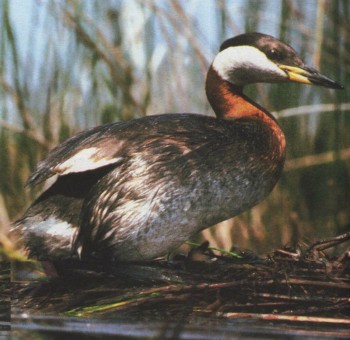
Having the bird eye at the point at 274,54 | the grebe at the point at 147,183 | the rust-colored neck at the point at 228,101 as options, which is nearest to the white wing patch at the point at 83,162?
the grebe at the point at 147,183

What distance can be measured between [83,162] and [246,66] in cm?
133

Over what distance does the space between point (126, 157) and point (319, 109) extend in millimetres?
1770

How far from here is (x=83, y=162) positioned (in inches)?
209

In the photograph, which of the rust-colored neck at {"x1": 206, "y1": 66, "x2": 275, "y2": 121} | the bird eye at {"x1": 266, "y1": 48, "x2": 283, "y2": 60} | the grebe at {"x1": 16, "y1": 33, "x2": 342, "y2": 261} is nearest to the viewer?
the grebe at {"x1": 16, "y1": 33, "x2": 342, "y2": 261}

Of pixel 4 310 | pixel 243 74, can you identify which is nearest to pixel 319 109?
pixel 243 74

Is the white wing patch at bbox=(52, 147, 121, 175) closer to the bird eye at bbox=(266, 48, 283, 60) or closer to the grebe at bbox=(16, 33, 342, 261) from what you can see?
the grebe at bbox=(16, 33, 342, 261)

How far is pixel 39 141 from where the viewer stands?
21.5ft

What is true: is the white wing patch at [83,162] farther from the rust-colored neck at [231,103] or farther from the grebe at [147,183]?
the rust-colored neck at [231,103]

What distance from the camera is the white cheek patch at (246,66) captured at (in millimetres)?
6000

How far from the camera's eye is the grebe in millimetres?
5281

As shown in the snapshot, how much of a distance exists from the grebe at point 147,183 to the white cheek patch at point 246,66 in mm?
221

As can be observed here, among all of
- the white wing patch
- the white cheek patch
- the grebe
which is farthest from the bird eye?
the white wing patch

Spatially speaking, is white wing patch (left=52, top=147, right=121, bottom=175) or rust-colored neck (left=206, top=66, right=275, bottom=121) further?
rust-colored neck (left=206, top=66, right=275, bottom=121)

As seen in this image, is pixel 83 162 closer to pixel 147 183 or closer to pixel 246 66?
pixel 147 183
